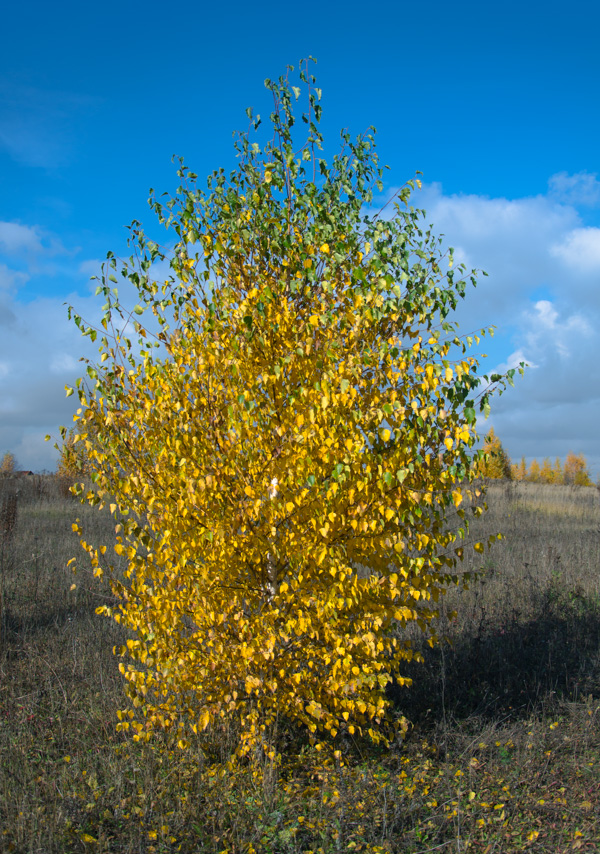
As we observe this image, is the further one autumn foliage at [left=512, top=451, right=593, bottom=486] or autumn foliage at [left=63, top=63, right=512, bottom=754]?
autumn foliage at [left=512, top=451, right=593, bottom=486]

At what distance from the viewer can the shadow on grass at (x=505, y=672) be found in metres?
5.52

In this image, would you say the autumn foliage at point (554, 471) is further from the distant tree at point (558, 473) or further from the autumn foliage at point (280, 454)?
the autumn foliage at point (280, 454)

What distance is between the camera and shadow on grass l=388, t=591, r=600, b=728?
5.52 metres

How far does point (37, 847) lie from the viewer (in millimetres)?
3219

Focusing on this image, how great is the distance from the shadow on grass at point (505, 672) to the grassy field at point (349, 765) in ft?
0.08

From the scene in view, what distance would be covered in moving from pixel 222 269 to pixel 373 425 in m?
1.75

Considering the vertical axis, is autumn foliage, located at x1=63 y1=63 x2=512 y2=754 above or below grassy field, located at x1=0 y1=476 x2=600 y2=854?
above

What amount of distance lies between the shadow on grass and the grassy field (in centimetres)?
2

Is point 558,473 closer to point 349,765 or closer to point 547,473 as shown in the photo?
point 547,473

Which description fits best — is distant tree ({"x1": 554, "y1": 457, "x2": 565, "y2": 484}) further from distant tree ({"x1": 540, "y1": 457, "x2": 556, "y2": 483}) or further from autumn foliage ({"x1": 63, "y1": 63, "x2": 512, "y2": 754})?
autumn foliage ({"x1": 63, "y1": 63, "x2": 512, "y2": 754})

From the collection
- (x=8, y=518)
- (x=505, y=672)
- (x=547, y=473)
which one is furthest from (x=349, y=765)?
(x=547, y=473)

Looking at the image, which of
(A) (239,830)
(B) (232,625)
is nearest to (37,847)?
(A) (239,830)

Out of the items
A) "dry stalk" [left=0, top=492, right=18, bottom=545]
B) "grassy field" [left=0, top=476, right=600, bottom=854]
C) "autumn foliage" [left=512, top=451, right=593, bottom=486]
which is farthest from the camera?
"autumn foliage" [left=512, top=451, right=593, bottom=486]

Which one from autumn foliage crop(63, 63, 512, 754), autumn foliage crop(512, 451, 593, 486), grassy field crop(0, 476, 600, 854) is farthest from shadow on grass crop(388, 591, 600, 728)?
autumn foliage crop(512, 451, 593, 486)
